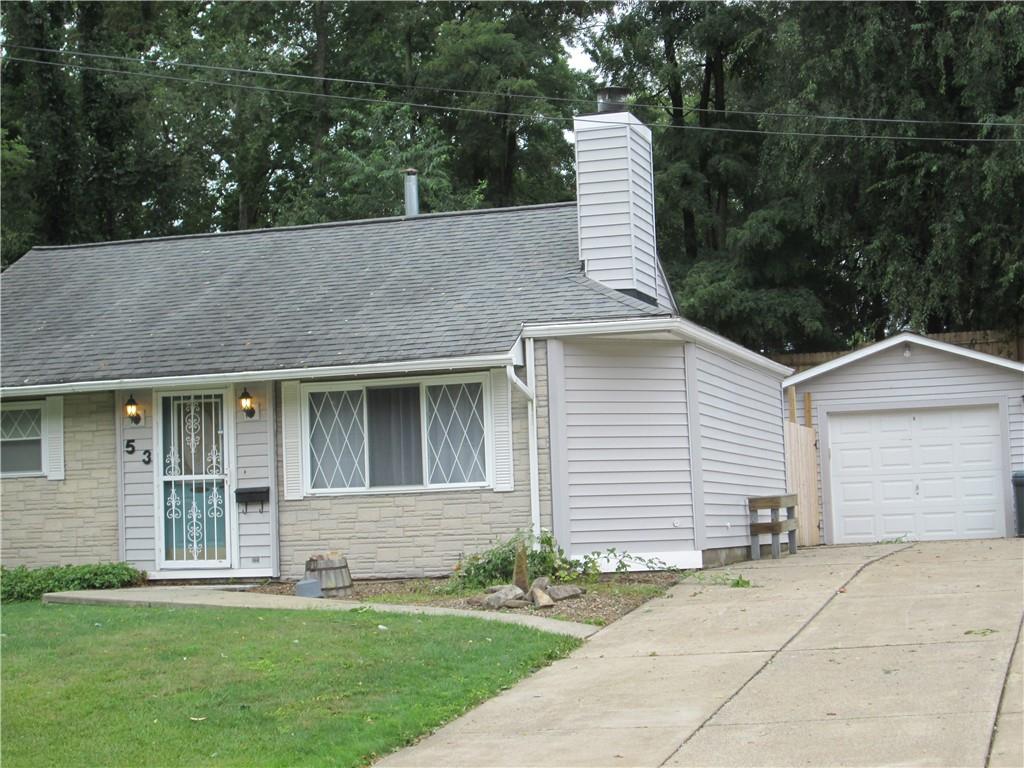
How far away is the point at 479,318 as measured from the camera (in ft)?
46.9

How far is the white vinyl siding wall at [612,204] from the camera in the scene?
14.8m

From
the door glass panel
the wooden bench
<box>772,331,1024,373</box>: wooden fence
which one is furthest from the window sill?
<box>772,331,1024,373</box>: wooden fence

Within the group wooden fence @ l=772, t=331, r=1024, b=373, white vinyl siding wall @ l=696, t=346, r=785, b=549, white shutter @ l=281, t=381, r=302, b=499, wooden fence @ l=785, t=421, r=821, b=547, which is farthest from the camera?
wooden fence @ l=772, t=331, r=1024, b=373

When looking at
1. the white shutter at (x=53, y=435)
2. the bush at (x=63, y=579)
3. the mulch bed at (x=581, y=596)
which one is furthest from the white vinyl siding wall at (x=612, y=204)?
the white shutter at (x=53, y=435)

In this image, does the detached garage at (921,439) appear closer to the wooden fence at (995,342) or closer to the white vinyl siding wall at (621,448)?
the wooden fence at (995,342)

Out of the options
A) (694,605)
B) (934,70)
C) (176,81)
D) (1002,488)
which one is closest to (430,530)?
(694,605)

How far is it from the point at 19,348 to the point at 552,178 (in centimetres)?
1850

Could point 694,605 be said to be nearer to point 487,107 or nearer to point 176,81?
point 487,107

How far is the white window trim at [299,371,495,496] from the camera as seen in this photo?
13805 millimetres

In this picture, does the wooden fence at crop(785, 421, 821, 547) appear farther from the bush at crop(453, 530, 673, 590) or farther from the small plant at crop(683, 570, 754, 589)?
the bush at crop(453, 530, 673, 590)

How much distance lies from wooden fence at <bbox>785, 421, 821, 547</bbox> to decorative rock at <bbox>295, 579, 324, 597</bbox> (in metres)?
8.12

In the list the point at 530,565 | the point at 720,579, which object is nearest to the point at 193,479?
the point at 530,565

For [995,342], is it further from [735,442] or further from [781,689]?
[781,689]

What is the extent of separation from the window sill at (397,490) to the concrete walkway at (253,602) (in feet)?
4.75
